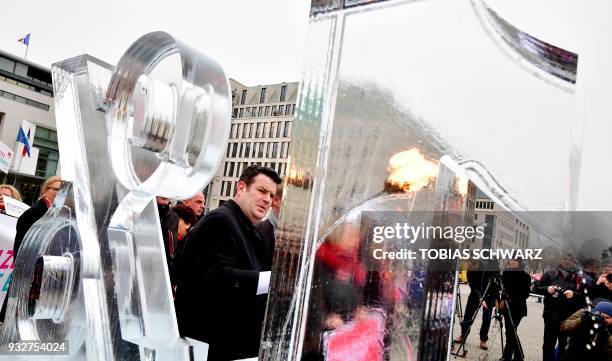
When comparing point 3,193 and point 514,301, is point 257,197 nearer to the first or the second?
point 514,301

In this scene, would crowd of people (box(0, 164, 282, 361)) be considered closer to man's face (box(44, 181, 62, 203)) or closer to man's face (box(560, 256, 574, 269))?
man's face (box(560, 256, 574, 269))

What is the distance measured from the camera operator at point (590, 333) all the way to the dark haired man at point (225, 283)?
1232mm

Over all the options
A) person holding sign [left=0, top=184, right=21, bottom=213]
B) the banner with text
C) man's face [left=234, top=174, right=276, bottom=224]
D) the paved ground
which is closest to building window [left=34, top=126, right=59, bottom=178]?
person holding sign [left=0, top=184, right=21, bottom=213]

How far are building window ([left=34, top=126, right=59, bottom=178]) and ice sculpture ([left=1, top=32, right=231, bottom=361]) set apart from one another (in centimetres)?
3309

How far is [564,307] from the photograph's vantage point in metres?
0.50

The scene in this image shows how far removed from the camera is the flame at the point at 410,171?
2.00ft

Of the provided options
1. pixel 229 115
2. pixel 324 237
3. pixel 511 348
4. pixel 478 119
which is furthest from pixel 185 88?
pixel 511 348

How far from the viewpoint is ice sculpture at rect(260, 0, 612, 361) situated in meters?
0.54

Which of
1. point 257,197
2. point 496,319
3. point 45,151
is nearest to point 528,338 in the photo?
point 496,319

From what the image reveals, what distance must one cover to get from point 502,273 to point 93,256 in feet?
2.34

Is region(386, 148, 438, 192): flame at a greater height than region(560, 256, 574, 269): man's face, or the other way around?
region(386, 148, 438, 192): flame

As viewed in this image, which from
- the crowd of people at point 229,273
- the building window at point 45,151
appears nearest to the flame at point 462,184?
the crowd of people at point 229,273

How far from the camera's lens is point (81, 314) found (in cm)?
93

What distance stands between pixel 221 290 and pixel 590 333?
1.38m
